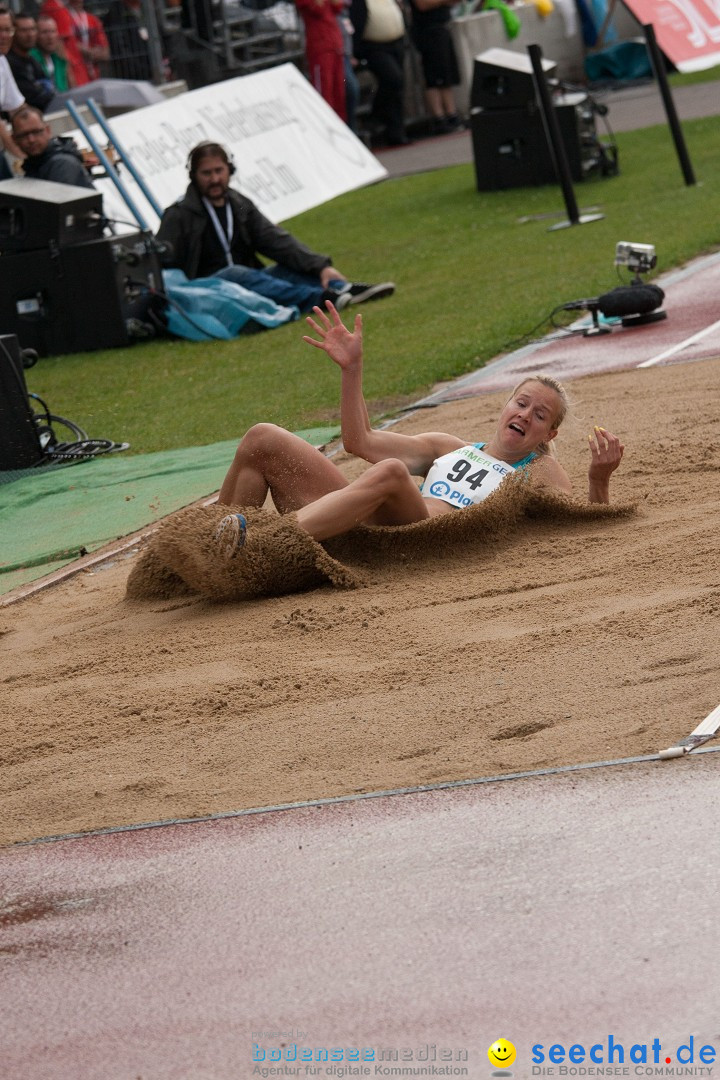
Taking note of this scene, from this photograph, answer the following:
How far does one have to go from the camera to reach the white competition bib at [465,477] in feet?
20.9

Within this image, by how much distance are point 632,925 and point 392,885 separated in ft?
2.05

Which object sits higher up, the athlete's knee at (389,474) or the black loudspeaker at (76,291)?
the athlete's knee at (389,474)

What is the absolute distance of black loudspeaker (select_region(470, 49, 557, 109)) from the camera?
18547 mm

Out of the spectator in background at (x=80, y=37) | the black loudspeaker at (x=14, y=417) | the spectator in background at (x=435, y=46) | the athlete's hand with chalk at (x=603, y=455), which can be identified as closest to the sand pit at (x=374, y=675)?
the athlete's hand with chalk at (x=603, y=455)

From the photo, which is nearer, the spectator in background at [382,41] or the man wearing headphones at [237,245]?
the man wearing headphones at [237,245]

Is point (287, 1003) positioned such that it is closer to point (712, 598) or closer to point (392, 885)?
point (392, 885)

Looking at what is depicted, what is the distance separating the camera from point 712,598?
5.14m

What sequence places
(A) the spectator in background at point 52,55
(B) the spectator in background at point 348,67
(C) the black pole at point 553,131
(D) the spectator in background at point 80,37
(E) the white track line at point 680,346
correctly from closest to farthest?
(E) the white track line at point 680,346 → (C) the black pole at point 553,131 → (A) the spectator in background at point 52,55 → (D) the spectator in background at point 80,37 → (B) the spectator in background at point 348,67

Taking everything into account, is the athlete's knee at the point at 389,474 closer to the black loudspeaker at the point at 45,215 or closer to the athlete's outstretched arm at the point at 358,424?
the athlete's outstretched arm at the point at 358,424

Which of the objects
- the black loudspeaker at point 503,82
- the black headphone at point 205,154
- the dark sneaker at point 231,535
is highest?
the black headphone at point 205,154

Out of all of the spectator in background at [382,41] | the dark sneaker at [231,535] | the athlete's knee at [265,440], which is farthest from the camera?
the spectator in background at [382,41]

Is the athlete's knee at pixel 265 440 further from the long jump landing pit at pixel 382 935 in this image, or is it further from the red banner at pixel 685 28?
the red banner at pixel 685 28

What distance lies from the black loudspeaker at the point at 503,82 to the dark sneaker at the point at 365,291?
596 centimetres

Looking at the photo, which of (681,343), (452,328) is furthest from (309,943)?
(452,328)
